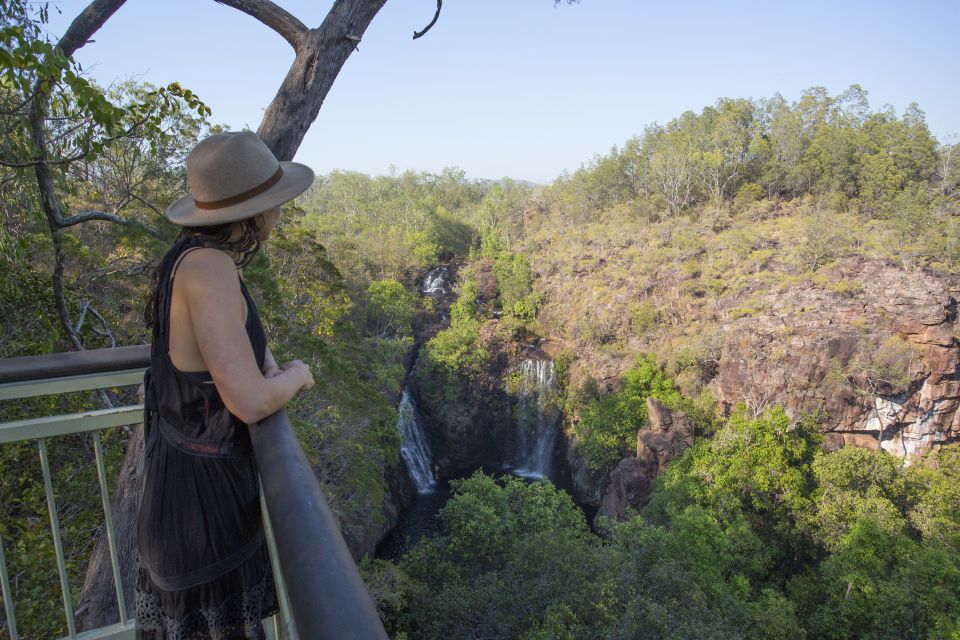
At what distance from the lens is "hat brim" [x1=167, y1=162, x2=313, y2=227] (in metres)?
1.12

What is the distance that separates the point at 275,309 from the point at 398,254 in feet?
64.1

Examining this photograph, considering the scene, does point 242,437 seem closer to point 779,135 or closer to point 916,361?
point 916,361

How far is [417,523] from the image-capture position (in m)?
17.9

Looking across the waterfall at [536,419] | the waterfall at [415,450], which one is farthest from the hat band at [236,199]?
the waterfall at [536,419]

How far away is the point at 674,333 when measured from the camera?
71.2 feet

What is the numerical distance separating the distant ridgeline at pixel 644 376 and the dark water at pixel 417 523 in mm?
782

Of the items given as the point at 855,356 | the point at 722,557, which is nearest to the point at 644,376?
the point at 855,356

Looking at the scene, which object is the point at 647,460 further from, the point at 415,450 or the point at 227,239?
the point at 227,239

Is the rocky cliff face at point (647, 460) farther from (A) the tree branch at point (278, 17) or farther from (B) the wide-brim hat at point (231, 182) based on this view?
(B) the wide-brim hat at point (231, 182)

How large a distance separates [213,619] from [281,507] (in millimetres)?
613

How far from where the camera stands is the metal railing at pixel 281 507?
0.55m

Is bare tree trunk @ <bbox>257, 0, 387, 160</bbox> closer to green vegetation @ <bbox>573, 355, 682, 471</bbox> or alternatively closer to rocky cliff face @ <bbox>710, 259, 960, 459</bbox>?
green vegetation @ <bbox>573, 355, 682, 471</bbox>

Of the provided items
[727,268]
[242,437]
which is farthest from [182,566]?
[727,268]

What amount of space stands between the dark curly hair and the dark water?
563 inches
